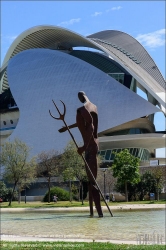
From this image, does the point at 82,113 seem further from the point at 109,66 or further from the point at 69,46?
the point at 69,46

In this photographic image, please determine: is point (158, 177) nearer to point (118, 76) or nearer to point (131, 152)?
point (131, 152)

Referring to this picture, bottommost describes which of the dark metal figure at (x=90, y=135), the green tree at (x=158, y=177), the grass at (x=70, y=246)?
the grass at (x=70, y=246)

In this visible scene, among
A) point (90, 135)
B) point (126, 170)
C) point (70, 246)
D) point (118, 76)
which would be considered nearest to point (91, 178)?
point (90, 135)

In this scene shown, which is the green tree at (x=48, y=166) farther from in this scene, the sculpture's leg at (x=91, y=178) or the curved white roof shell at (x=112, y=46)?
the sculpture's leg at (x=91, y=178)

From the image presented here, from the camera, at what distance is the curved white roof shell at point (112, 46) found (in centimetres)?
5579

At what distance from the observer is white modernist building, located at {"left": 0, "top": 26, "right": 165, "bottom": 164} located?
183ft

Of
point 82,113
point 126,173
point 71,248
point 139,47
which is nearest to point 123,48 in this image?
point 139,47

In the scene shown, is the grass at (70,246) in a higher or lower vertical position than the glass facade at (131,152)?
lower

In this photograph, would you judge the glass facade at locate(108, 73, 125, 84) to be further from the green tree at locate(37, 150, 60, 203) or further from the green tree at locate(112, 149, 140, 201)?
the green tree at locate(112, 149, 140, 201)

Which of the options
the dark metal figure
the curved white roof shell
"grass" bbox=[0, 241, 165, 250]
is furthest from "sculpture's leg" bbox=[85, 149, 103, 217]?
the curved white roof shell

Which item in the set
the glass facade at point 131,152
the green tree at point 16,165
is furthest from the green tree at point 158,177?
the glass facade at point 131,152

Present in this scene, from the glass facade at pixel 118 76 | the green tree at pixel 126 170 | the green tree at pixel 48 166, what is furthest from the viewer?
the glass facade at pixel 118 76

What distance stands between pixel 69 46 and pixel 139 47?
13123mm

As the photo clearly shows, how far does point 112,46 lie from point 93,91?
8.50 metres
